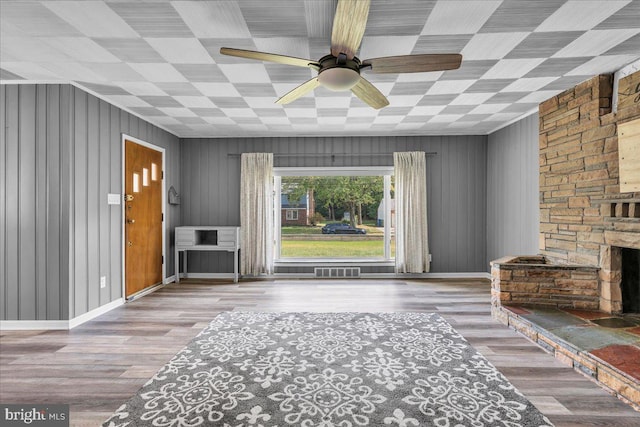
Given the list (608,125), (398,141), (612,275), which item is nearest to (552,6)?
(608,125)

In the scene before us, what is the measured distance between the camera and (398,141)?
5.88 metres

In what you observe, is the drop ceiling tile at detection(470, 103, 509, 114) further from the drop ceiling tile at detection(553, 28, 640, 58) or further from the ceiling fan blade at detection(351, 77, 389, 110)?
the ceiling fan blade at detection(351, 77, 389, 110)

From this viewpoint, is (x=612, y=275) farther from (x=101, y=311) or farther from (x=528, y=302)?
(x=101, y=311)

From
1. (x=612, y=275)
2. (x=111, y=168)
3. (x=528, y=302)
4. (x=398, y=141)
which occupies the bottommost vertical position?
(x=528, y=302)

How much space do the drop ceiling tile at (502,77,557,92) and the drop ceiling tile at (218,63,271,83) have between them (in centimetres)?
248

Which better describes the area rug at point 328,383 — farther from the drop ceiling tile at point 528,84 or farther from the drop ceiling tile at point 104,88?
the drop ceiling tile at point 104,88

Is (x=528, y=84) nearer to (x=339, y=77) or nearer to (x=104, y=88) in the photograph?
(x=339, y=77)

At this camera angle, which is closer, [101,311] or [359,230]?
[101,311]

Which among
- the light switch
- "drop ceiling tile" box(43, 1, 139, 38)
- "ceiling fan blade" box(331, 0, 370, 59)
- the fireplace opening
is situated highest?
"drop ceiling tile" box(43, 1, 139, 38)

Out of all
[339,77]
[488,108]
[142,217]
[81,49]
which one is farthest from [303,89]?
[142,217]

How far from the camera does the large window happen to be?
6008 millimetres

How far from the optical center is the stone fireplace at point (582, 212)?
3.06m

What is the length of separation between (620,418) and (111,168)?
16.1ft

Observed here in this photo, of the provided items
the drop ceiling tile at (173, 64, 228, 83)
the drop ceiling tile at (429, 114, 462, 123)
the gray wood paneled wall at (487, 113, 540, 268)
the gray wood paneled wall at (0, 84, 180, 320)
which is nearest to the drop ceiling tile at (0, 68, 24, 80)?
the gray wood paneled wall at (0, 84, 180, 320)
